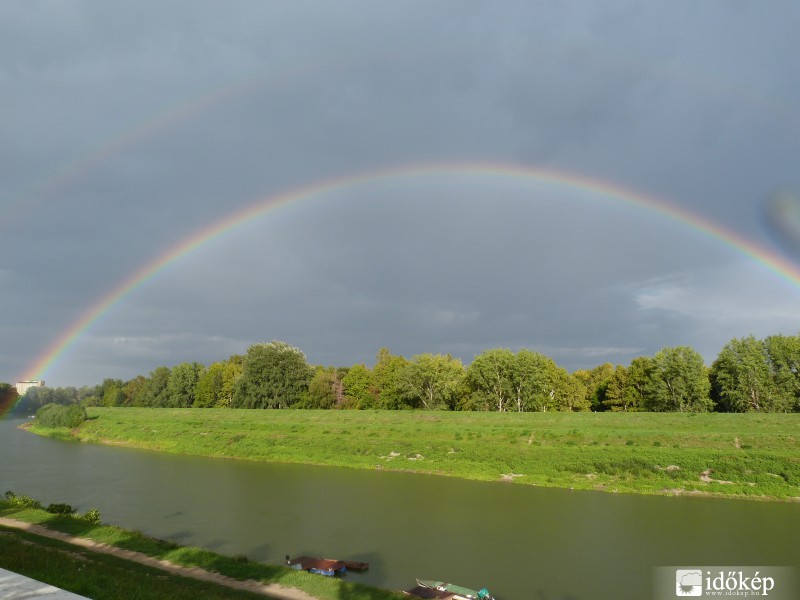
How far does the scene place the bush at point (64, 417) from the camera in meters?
79.9

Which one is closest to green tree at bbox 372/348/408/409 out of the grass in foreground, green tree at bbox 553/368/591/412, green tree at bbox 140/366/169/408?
green tree at bbox 553/368/591/412

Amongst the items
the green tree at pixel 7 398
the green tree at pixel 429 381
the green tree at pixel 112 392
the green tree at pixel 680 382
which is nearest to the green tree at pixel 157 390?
the green tree at pixel 112 392

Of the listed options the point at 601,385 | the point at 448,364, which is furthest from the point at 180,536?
the point at 601,385

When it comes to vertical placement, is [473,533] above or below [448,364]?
below

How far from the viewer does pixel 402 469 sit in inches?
1700

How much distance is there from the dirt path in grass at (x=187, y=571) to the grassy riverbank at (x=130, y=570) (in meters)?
0.21

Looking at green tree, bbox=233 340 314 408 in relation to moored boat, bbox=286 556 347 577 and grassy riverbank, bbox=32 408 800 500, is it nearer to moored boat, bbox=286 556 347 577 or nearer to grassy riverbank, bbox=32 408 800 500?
grassy riverbank, bbox=32 408 800 500

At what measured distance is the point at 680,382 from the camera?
6794cm

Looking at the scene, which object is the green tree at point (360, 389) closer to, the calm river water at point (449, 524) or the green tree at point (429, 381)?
the green tree at point (429, 381)

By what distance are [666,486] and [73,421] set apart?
78881 mm

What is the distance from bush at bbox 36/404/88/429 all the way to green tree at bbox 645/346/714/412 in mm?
80491

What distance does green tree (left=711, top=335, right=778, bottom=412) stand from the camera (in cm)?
6506

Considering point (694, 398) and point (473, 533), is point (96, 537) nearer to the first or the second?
point (473, 533)

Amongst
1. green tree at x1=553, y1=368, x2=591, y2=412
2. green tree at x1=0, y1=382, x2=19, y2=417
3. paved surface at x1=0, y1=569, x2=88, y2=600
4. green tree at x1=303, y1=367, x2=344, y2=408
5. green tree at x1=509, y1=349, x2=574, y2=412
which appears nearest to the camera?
paved surface at x1=0, y1=569, x2=88, y2=600
